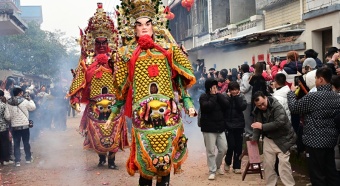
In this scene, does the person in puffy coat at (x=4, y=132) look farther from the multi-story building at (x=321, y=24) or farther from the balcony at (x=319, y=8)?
the balcony at (x=319, y=8)

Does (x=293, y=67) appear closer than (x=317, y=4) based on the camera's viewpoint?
Yes

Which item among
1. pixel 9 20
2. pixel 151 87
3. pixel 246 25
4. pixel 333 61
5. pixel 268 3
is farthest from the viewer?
pixel 246 25

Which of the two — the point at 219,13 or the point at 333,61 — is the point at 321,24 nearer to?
the point at 333,61

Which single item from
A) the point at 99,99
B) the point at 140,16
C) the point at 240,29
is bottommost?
the point at 99,99

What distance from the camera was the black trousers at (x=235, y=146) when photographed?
8625 mm

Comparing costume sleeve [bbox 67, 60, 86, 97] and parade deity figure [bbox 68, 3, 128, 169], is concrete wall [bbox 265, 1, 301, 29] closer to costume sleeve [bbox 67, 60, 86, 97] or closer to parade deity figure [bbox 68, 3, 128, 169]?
parade deity figure [bbox 68, 3, 128, 169]

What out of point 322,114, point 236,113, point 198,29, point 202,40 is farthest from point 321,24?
point 198,29

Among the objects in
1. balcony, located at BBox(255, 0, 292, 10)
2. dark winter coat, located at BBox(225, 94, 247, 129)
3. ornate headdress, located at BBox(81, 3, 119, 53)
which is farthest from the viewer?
balcony, located at BBox(255, 0, 292, 10)

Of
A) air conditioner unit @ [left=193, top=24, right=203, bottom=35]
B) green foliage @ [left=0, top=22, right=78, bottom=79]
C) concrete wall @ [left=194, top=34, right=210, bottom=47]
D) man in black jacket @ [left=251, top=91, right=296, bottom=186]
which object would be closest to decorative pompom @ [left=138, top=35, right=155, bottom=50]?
man in black jacket @ [left=251, top=91, right=296, bottom=186]

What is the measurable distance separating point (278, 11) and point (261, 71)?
26.6 feet

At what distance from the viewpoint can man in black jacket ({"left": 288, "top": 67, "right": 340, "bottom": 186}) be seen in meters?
6.06

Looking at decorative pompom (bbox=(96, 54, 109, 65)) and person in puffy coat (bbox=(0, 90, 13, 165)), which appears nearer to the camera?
decorative pompom (bbox=(96, 54, 109, 65))

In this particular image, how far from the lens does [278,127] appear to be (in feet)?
21.9

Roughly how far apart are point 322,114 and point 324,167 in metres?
0.68
